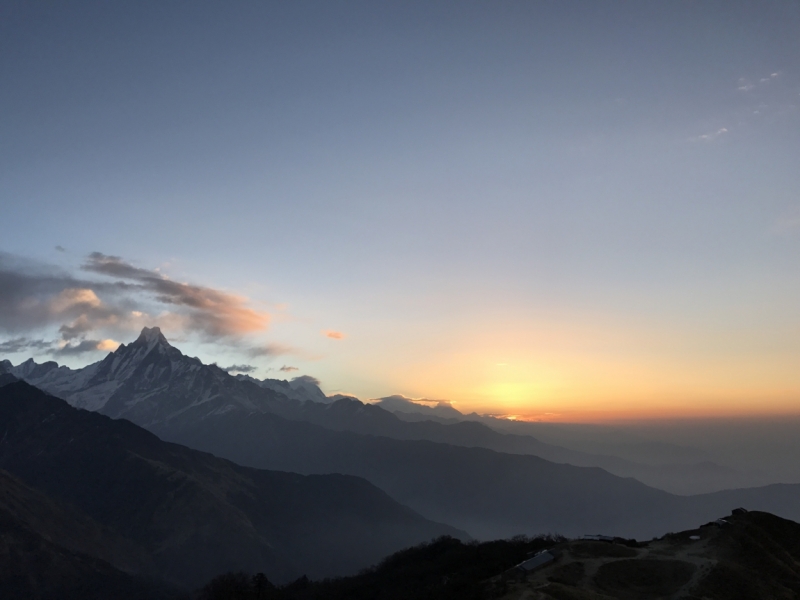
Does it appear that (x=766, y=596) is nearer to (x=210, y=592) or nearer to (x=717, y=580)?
(x=717, y=580)

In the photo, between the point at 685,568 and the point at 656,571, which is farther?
the point at 656,571

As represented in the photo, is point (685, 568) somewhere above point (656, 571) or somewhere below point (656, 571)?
above

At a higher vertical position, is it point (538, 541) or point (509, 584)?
point (509, 584)

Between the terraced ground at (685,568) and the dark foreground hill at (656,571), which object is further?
the dark foreground hill at (656,571)

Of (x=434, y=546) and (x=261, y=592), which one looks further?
(x=434, y=546)

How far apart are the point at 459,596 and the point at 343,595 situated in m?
75.6

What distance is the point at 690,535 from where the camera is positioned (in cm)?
12131

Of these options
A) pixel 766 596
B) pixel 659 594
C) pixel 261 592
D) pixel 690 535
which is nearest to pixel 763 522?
pixel 690 535

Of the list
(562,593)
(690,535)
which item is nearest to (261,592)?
(562,593)

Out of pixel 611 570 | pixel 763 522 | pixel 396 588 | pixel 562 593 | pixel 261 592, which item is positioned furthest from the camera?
pixel 261 592

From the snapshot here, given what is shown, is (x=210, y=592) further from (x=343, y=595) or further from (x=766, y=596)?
(x=766, y=596)

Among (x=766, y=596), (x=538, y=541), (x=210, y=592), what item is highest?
(x=766, y=596)

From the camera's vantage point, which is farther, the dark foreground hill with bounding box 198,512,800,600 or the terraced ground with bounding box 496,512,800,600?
the dark foreground hill with bounding box 198,512,800,600

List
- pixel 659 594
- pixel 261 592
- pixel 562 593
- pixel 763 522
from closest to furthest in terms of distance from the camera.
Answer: pixel 562 593
pixel 659 594
pixel 763 522
pixel 261 592
